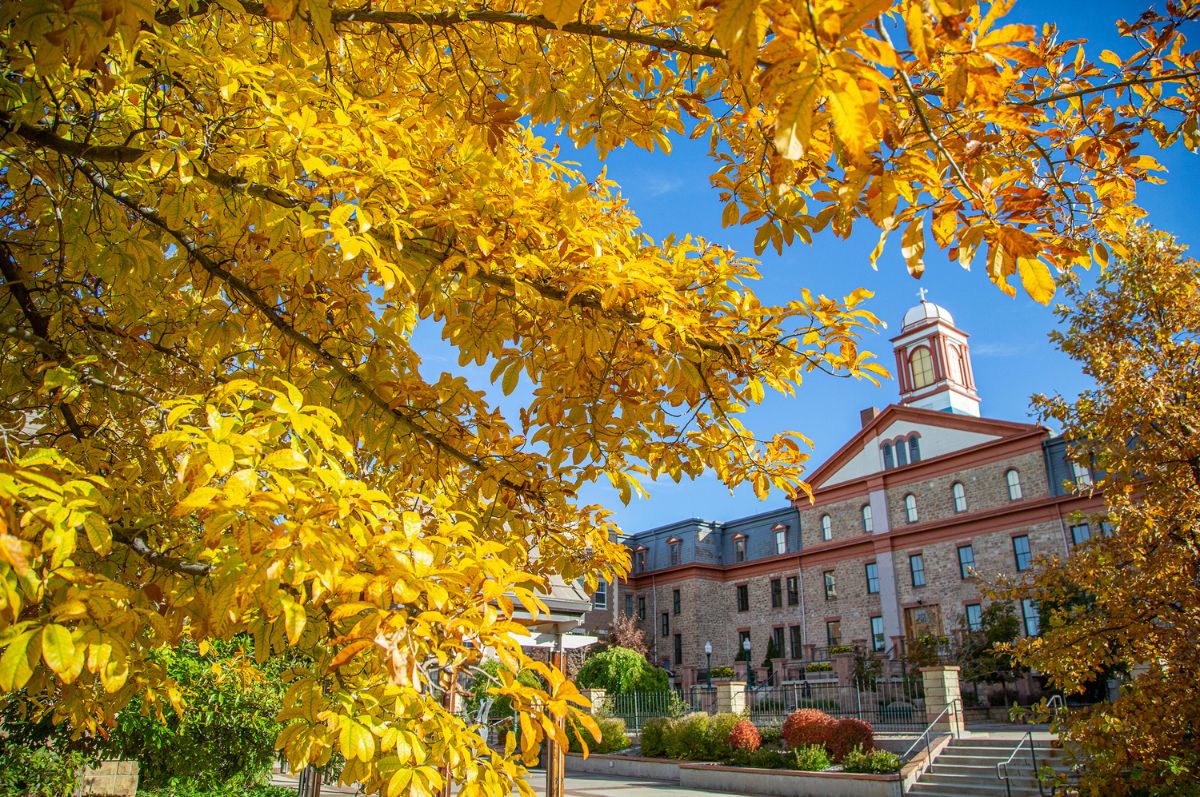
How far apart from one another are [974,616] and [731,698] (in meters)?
11.9

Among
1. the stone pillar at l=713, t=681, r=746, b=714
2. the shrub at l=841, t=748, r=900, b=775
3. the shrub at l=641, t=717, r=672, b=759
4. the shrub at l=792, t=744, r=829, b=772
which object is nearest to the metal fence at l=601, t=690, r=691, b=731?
the shrub at l=641, t=717, r=672, b=759

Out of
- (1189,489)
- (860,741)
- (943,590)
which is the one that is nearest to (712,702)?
(860,741)

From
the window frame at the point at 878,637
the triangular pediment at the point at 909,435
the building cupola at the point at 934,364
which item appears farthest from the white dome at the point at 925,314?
the window frame at the point at 878,637

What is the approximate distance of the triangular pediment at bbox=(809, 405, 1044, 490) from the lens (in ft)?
82.9

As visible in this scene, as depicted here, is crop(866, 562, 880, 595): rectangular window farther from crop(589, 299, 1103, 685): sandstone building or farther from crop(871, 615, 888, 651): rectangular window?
crop(871, 615, 888, 651): rectangular window

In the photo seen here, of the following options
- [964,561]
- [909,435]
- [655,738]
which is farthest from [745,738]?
[909,435]

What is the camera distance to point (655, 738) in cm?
1692

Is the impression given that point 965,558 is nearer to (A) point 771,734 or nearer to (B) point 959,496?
(B) point 959,496

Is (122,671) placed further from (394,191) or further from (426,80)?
(426,80)

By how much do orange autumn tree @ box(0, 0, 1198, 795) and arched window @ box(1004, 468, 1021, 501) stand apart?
81.7 ft

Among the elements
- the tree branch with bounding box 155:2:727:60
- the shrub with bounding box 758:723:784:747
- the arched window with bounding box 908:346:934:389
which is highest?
the arched window with bounding box 908:346:934:389

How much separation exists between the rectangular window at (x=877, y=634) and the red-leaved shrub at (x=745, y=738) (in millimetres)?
13264

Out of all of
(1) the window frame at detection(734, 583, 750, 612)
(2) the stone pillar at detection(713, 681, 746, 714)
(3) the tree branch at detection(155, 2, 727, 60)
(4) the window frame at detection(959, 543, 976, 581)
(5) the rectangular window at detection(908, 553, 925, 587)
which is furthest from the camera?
(1) the window frame at detection(734, 583, 750, 612)

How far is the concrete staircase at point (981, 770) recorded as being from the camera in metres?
10.9
